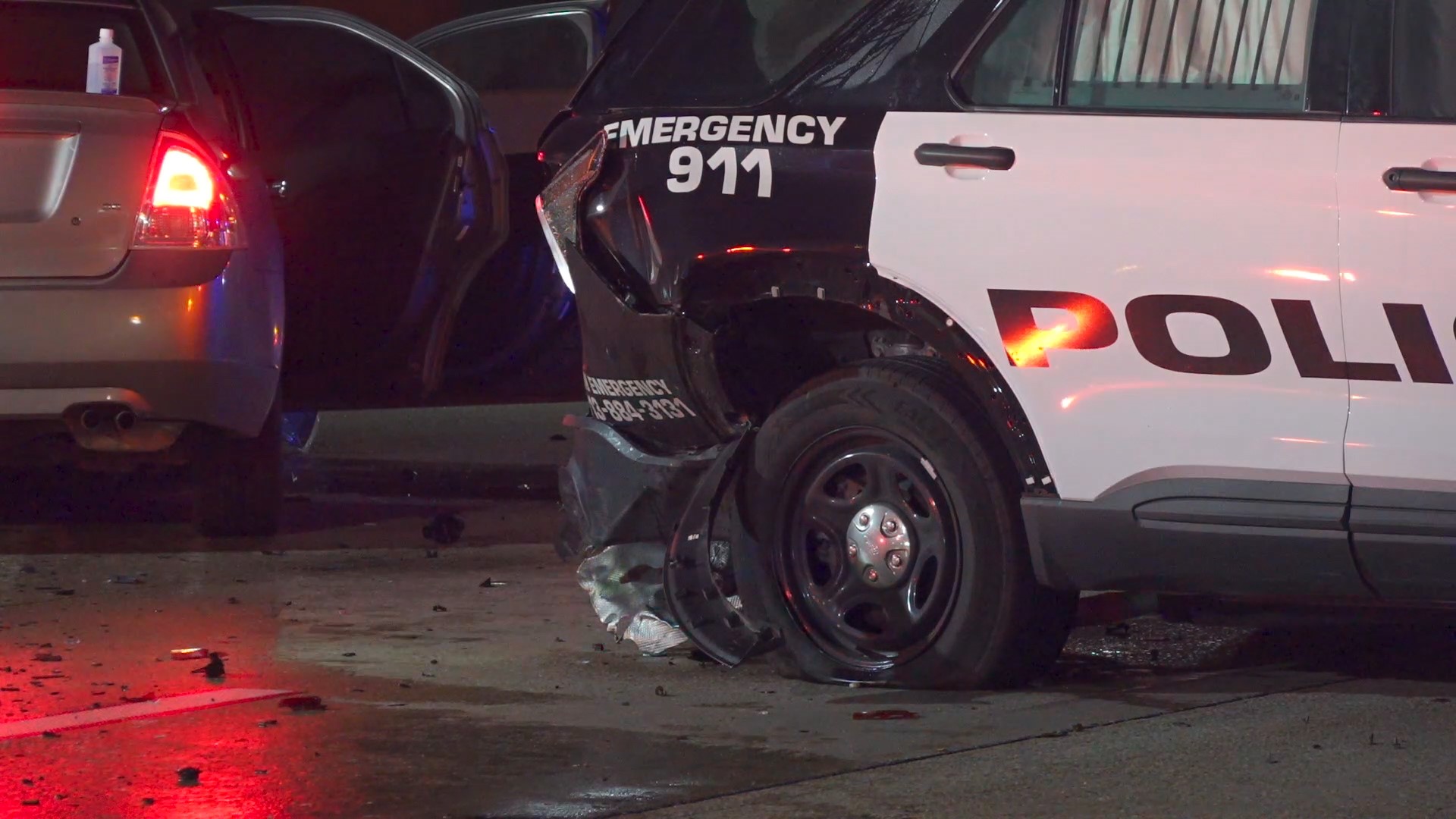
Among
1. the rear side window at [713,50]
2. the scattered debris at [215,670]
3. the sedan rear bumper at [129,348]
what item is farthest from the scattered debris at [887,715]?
the sedan rear bumper at [129,348]

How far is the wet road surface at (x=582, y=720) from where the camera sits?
4.46 m

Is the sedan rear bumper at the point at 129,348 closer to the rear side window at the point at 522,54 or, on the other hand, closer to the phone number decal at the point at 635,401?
the phone number decal at the point at 635,401

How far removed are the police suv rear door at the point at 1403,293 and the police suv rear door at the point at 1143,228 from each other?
0.17 feet

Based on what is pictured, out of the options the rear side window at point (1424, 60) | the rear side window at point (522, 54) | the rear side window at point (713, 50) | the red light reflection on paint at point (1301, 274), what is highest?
the rear side window at point (522, 54)

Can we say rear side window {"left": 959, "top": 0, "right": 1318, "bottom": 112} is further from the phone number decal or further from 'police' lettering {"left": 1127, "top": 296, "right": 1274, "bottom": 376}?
the phone number decal

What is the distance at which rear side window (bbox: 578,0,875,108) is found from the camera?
564 centimetres

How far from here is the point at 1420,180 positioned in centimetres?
476

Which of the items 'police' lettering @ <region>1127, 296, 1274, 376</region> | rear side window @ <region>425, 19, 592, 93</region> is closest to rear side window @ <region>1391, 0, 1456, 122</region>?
'police' lettering @ <region>1127, 296, 1274, 376</region>

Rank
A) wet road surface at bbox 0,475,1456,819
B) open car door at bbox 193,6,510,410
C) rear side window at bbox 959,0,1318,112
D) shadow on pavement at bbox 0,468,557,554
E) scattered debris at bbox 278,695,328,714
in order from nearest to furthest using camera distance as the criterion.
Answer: wet road surface at bbox 0,475,1456,819
rear side window at bbox 959,0,1318,112
scattered debris at bbox 278,695,328,714
shadow on pavement at bbox 0,468,557,554
open car door at bbox 193,6,510,410

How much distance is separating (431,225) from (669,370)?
10.4 ft

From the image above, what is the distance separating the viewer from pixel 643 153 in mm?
5703

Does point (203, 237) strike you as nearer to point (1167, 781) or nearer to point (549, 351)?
point (549, 351)

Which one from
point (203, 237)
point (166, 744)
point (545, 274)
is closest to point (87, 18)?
point (203, 237)

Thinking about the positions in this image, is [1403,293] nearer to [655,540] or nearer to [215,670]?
[655,540]
